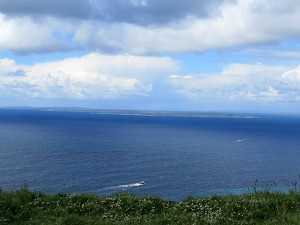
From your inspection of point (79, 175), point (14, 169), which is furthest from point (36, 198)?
point (14, 169)

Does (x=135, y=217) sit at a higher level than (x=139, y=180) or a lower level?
higher

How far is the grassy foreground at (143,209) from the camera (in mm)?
11836

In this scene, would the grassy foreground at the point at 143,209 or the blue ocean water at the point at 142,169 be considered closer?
the grassy foreground at the point at 143,209

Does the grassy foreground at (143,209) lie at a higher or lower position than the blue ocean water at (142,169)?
higher

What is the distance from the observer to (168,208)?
44.2 ft

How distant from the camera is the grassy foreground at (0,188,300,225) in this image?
11836 mm

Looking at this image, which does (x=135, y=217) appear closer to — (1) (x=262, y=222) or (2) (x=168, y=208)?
(2) (x=168, y=208)

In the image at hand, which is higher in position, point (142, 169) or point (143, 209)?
point (143, 209)

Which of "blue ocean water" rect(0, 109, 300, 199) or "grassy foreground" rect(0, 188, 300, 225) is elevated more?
"grassy foreground" rect(0, 188, 300, 225)

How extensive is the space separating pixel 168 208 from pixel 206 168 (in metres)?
74.2

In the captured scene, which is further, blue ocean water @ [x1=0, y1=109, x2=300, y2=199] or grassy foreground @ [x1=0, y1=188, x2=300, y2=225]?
blue ocean water @ [x1=0, y1=109, x2=300, y2=199]

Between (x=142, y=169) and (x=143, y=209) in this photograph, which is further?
(x=142, y=169)

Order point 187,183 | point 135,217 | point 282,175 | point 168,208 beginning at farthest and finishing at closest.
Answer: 1. point 282,175
2. point 187,183
3. point 168,208
4. point 135,217

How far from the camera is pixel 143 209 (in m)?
13.4
